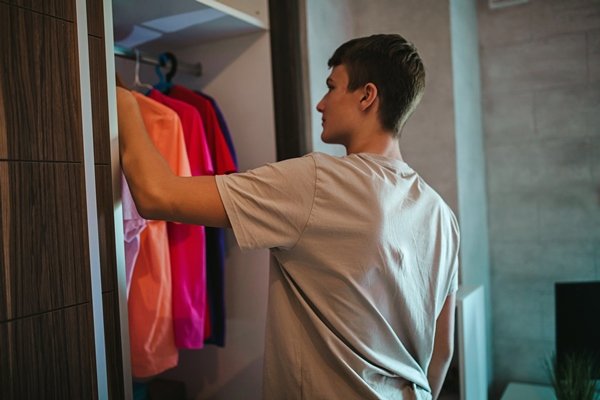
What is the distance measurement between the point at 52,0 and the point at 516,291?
7.36 ft

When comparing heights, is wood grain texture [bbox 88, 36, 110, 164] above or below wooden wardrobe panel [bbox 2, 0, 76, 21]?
below

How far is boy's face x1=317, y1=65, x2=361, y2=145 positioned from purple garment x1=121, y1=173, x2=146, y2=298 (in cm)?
48

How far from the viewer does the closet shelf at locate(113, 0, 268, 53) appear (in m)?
1.44

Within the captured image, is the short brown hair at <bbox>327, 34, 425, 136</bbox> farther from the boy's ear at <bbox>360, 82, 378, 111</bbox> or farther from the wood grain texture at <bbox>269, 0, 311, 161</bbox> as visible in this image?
the wood grain texture at <bbox>269, 0, 311, 161</bbox>

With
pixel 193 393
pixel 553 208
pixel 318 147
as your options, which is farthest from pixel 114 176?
pixel 553 208

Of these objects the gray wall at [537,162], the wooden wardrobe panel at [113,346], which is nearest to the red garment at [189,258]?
the wooden wardrobe panel at [113,346]

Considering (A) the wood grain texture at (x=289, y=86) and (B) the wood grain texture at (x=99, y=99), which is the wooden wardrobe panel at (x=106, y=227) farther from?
(A) the wood grain texture at (x=289, y=86)

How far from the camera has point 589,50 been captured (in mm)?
2211

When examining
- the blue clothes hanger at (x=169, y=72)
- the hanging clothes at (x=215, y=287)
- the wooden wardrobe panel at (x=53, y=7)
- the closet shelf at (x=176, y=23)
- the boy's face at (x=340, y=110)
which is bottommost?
the hanging clothes at (x=215, y=287)

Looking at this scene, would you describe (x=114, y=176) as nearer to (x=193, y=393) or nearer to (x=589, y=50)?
(x=193, y=393)

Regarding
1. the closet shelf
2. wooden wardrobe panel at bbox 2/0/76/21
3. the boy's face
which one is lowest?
the boy's face

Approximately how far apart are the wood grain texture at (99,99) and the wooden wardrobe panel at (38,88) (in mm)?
44

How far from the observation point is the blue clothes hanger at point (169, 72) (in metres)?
1.63

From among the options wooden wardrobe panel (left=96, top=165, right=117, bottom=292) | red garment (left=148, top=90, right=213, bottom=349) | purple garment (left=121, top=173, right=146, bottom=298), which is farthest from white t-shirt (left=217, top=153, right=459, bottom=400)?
red garment (left=148, top=90, right=213, bottom=349)
